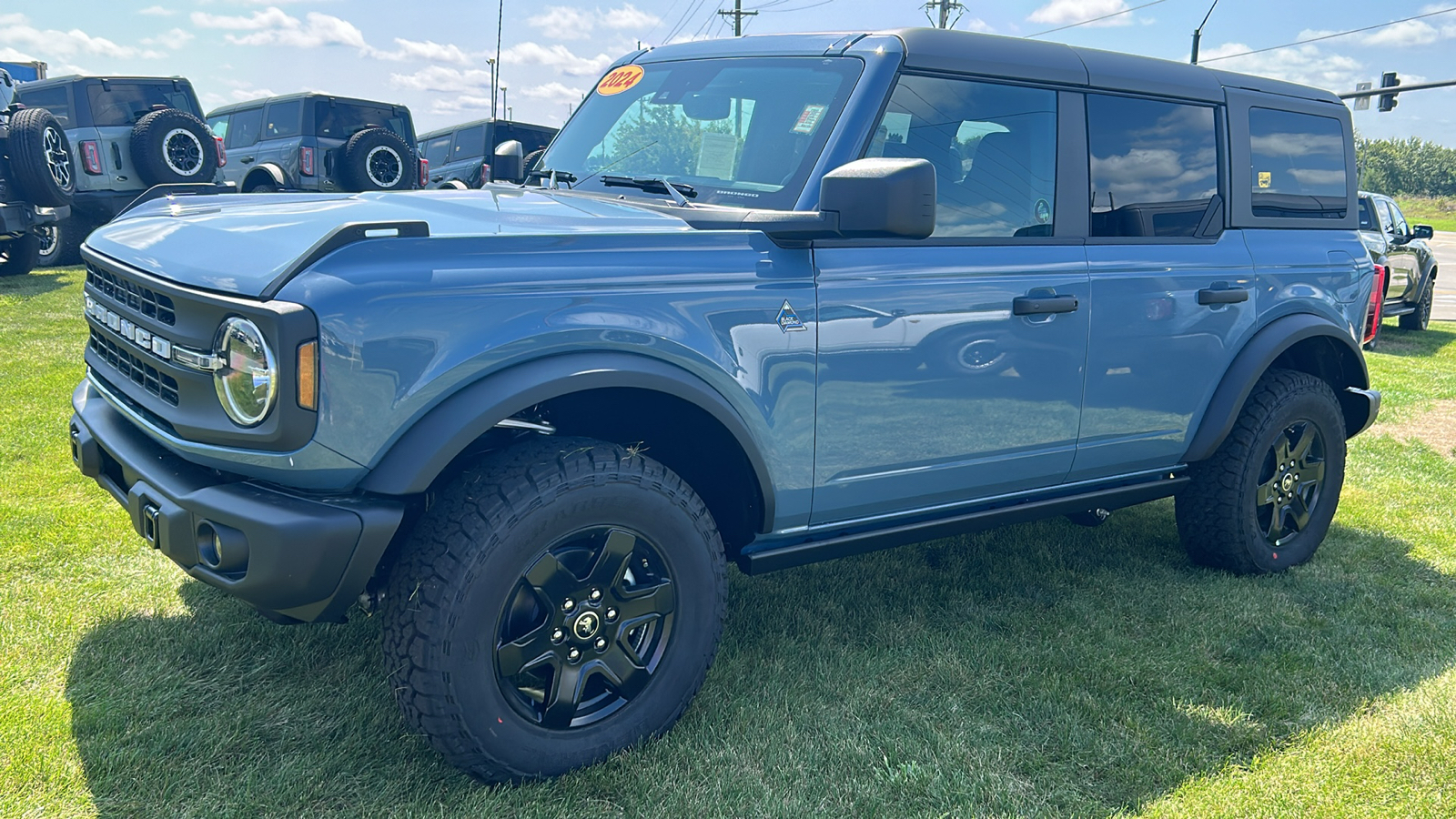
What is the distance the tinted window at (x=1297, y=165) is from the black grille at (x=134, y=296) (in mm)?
3902

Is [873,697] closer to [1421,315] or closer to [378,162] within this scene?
[378,162]

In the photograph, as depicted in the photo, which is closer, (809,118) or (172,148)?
(809,118)

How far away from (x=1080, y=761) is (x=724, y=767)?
100 cm

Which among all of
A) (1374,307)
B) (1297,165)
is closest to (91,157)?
(1297,165)

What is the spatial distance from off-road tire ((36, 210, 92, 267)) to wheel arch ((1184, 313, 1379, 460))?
43.6 feet

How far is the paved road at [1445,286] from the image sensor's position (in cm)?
1697

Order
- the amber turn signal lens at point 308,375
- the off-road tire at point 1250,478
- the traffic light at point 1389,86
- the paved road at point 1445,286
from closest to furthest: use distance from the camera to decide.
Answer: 1. the amber turn signal lens at point 308,375
2. the off-road tire at point 1250,478
3. the paved road at point 1445,286
4. the traffic light at point 1389,86

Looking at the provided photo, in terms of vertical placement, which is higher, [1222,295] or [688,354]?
[1222,295]

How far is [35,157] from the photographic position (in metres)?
10.5

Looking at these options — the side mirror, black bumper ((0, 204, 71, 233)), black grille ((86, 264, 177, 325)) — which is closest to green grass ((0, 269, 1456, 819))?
black grille ((86, 264, 177, 325))

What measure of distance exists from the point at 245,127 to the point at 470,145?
3676 millimetres

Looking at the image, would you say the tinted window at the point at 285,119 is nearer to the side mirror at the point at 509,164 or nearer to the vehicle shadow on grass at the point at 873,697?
the side mirror at the point at 509,164

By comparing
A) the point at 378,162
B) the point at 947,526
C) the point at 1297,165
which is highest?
the point at 378,162

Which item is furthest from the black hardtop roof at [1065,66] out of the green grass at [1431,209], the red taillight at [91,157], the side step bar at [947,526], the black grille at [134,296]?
the green grass at [1431,209]
